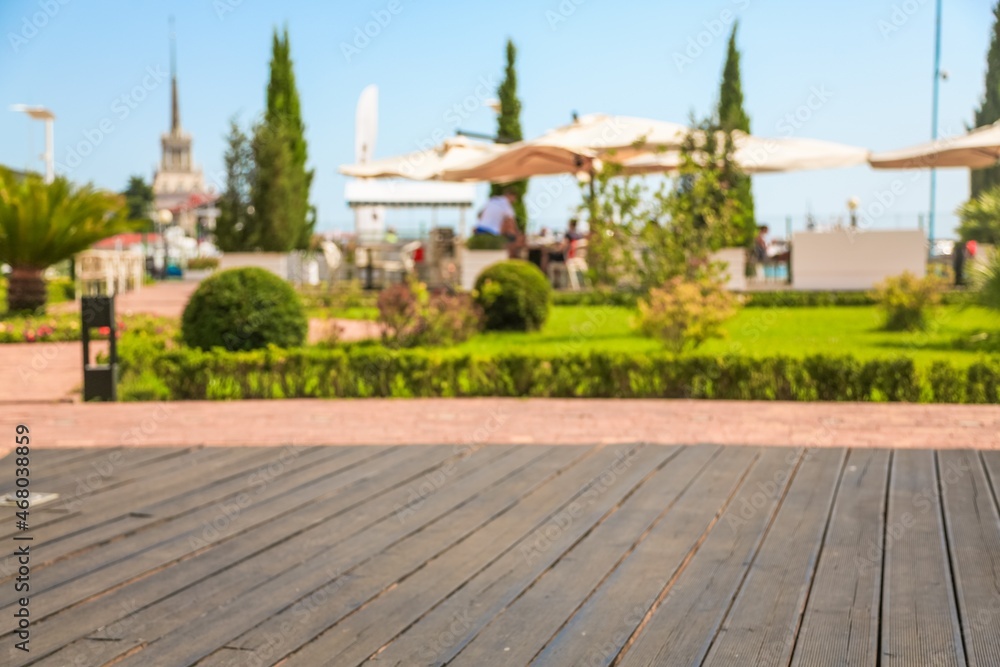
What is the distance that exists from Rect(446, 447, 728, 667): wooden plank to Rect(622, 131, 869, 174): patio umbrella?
12164 mm

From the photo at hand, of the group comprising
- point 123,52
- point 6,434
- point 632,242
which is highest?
point 123,52

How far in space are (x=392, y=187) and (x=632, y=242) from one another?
13.8m

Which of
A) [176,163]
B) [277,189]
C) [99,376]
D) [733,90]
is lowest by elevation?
[99,376]

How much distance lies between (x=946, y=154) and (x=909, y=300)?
5979mm

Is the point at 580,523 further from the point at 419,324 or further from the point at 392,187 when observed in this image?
the point at 392,187

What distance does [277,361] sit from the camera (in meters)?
8.36

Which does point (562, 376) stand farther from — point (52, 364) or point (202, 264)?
point (202, 264)

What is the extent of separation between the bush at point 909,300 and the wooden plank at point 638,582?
754 centimetres

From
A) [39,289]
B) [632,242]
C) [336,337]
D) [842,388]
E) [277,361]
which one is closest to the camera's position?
[842,388]

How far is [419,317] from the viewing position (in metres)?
10.6

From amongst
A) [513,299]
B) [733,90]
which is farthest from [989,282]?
[733,90]

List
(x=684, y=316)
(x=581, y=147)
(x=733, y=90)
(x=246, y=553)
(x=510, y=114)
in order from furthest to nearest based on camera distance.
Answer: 1. (x=733, y=90)
2. (x=510, y=114)
3. (x=581, y=147)
4. (x=684, y=316)
5. (x=246, y=553)

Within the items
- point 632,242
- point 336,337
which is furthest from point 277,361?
point 632,242

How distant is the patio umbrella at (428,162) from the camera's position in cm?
1683
